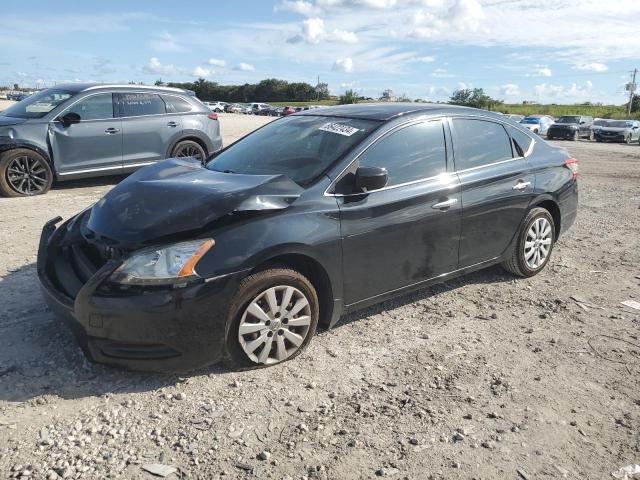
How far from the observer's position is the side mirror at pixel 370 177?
356cm

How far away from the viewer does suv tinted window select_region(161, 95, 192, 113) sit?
30.9 ft

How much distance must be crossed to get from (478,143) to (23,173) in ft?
22.6

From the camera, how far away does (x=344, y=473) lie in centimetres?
254

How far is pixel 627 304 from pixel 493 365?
6.26 feet

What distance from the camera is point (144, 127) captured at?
9.02m

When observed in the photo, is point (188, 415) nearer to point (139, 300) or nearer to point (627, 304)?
point (139, 300)

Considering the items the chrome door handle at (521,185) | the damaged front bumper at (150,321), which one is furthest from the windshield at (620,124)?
the damaged front bumper at (150,321)

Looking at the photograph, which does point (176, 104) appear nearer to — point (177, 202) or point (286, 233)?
point (177, 202)

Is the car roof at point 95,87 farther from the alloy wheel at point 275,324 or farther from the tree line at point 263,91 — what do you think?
the tree line at point 263,91

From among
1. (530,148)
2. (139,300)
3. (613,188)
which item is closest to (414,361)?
(139,300)

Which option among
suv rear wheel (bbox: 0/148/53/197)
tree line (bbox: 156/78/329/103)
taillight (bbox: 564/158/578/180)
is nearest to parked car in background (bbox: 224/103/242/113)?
tree line (bbox: 156/78/329/103)

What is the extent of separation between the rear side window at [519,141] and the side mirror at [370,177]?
1979 mm

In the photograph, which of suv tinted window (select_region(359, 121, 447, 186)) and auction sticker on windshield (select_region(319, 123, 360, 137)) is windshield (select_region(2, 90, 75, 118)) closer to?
auction sticker on windshield (select_region(319, 123, 360, 137))

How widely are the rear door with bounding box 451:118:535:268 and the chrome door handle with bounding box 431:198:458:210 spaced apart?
0.12m
